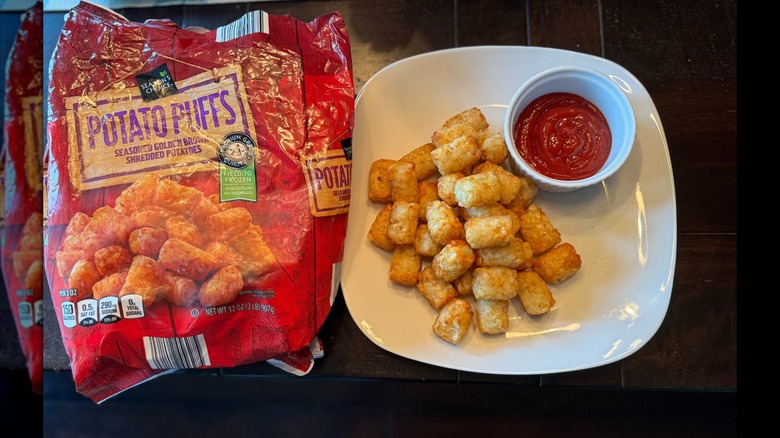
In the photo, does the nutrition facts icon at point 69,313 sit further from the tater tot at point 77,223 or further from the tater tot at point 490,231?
the tater tot at point 490,231

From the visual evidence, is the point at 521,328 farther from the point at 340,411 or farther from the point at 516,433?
the point at 340,411

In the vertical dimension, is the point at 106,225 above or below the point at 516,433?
above

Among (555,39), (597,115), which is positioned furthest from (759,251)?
(555,39)

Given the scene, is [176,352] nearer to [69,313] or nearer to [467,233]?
[69,313]

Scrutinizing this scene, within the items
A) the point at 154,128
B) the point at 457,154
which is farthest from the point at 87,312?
the point at 457,154

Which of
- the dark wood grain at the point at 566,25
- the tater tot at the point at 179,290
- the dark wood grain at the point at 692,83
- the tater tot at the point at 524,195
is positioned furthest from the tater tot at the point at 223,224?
the dark wood grain at the point at 692,83

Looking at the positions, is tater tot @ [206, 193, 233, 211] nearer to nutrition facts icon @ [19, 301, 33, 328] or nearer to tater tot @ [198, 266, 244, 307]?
tater tot @ [198, 266, 244, 307]

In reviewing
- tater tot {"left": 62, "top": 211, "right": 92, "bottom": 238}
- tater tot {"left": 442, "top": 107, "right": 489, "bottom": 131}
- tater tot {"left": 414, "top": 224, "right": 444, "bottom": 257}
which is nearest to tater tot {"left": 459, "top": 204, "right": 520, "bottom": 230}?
tater tot {"left": 414, "top": 224, "right": 444, "bottom": 257}
